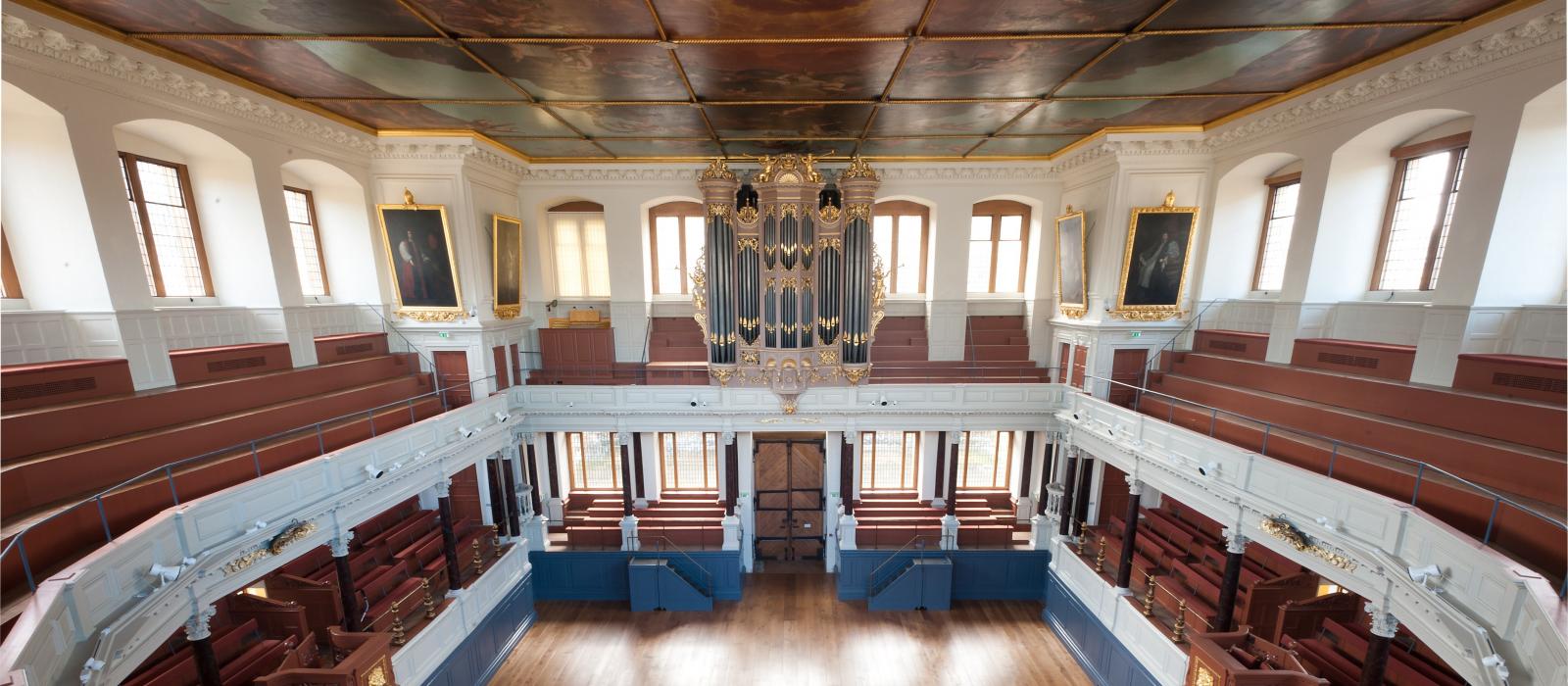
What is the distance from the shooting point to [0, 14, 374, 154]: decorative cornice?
4.75 m

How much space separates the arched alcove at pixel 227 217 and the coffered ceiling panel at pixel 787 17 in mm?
6922

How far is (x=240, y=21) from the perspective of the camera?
490 cm

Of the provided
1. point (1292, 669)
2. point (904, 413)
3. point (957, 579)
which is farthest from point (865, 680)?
point (1292, 669)

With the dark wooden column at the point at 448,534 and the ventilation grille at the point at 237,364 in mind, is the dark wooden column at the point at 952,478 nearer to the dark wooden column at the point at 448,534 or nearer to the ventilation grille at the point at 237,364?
the dark wooden column at the point at 448,534

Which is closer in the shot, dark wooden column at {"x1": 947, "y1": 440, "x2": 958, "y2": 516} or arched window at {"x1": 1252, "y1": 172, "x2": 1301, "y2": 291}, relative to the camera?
arched window at {"x1": 1252, "y1": 172, "x2": 1301, "y2": 291}

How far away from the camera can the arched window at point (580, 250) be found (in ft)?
37.1

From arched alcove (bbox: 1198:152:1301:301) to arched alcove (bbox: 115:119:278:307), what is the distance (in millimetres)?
15132

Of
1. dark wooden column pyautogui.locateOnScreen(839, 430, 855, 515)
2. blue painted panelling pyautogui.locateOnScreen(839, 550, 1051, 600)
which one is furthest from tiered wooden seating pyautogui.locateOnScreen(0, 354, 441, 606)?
blue painted panelling pyautogui.locateOnScreen(839, 550, 1051, 600)

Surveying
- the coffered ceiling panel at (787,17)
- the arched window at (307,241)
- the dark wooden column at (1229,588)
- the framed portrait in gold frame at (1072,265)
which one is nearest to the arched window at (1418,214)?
the framed portrait in gold frame at (1072,265)

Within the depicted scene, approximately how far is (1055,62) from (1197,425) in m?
5.48

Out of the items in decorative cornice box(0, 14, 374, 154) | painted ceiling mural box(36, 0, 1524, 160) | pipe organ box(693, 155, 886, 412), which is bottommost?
pipe organ box(693, 155, 886, 412)

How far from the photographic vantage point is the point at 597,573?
970cm

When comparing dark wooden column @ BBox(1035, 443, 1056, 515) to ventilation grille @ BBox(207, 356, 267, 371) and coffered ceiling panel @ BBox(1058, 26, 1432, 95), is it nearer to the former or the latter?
coffered ceiling panel @ BBox(1058, 26, 1432, 95)

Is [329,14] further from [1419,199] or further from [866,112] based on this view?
[1419,199]
